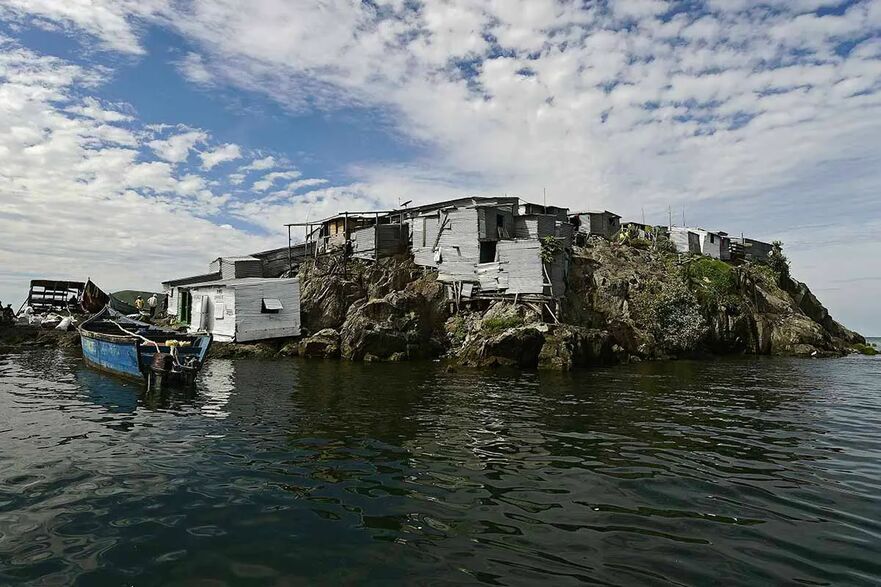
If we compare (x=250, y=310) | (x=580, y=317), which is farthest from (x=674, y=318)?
(x=250, y=310)

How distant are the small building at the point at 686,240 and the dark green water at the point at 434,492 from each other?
181 ft

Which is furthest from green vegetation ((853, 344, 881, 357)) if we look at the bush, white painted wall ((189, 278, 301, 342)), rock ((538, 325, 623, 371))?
white painted wall ((189, 278, 301, 342))

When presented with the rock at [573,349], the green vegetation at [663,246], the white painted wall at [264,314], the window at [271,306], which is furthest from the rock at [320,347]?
the green vegetation at [663,246]

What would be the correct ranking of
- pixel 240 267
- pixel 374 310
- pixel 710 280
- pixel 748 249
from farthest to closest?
1. pixel 748 249
2. pixel 240 267
3. pixel 710 280
4. pixel 374 310

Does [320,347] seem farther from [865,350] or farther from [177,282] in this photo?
[865,350]

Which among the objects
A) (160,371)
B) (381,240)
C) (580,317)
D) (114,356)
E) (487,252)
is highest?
(381,240)

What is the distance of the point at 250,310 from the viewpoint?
4434 cm

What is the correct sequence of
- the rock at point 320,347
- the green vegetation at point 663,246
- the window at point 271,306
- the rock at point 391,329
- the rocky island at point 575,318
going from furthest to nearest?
the green vegetation at point 663,246 < the window at point 271,306 < the rock at point 320,347 < the rock at point 391,329 < the rocky island at point 575,318

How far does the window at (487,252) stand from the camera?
49.2m

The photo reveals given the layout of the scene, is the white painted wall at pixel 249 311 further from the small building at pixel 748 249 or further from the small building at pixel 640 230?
the small building at pixel 748 249

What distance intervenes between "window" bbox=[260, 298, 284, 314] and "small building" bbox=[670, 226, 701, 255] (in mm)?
55834

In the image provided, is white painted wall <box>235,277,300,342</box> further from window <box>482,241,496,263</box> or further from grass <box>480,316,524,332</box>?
window <box>482,241,496,263</box>

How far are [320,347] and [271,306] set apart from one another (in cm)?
641

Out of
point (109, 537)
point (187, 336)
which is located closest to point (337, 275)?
point (187, 336)
